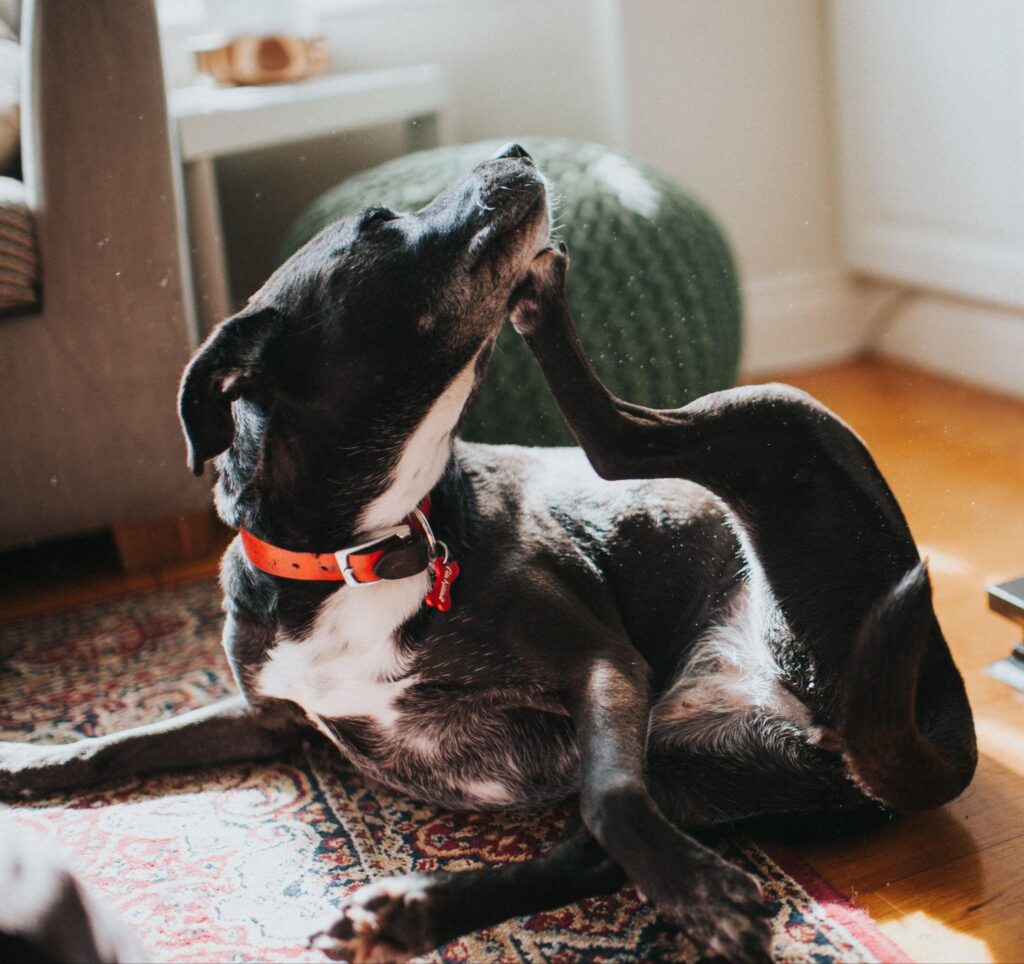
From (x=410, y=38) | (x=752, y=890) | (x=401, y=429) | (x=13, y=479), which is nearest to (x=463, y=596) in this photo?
(x=401, y=429)

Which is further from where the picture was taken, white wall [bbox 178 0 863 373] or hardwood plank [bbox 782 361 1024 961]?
white wall [bbox 178 0 863 373]

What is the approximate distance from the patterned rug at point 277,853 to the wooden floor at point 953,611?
63 mm

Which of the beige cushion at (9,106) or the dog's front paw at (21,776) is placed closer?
the dog's front paw at (21,776)

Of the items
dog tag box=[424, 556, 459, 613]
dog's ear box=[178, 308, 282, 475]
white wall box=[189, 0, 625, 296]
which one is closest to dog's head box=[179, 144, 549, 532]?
dog's ear box=[178, 308, 282, 475]

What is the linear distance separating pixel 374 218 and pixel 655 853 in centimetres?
62

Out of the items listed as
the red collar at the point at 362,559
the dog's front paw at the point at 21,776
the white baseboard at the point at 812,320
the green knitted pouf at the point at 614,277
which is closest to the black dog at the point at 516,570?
the red collar at the point at 362,559

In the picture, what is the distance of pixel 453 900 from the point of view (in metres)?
1.02

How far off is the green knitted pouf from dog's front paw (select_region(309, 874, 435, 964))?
2.76 ft

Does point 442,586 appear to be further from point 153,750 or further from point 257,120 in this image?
point 257,120

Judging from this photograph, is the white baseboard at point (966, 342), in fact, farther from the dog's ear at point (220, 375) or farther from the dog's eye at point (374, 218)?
the dog's ear at point (220, 375)

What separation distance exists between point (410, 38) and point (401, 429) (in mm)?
1892

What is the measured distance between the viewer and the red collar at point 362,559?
1171 mm

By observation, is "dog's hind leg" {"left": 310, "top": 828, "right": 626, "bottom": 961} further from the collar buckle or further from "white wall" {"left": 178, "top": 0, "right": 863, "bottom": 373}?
"white wall" {"left": 178, "top": 0, "right": 863, "bottom": 373}

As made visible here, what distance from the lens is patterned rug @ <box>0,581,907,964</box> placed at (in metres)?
1.06
